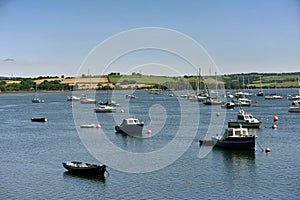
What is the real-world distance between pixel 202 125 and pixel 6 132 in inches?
1130

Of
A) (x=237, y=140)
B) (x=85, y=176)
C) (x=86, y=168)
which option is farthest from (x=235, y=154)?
(x=85, y=176)

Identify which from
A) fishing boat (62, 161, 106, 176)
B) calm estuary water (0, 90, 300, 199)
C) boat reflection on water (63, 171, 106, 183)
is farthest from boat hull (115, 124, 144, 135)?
boat reflection on water (63, 171, 106, 183)

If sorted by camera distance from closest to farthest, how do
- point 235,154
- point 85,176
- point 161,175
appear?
point 85,176
point 161,175
point 235,154

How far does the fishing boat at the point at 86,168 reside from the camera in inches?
1348

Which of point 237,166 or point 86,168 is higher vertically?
point 86,168

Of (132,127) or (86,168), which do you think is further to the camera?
(132,127)

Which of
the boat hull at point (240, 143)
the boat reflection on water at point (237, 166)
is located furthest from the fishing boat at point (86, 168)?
the boat hull at point (240, 143)

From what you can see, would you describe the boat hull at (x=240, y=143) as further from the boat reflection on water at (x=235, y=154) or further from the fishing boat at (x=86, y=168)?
the fishing boat at (x=86, y=168)

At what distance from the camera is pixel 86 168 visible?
114 ft

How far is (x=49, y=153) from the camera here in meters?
45.4

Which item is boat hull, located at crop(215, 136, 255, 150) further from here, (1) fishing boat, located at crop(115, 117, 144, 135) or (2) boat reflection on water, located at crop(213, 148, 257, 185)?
(1) fishing boat, located at crop(115, 117, 144, 135)

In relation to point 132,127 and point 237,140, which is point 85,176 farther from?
point 132,127

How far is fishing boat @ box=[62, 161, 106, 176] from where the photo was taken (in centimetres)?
3425

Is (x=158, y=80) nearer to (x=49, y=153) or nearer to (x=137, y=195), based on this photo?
(x=49, y=153)
